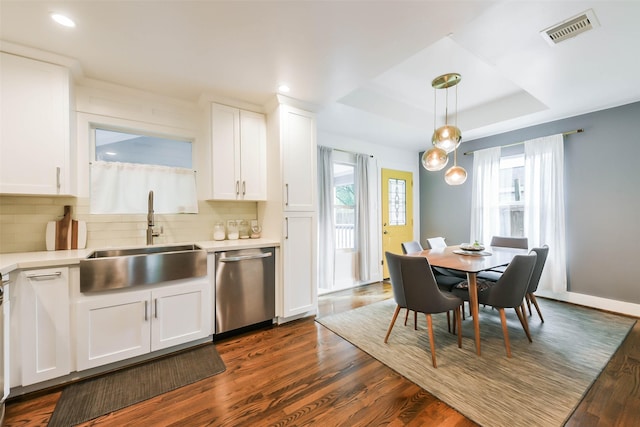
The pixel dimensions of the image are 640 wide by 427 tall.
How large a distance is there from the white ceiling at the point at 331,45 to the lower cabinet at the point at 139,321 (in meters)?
1.89

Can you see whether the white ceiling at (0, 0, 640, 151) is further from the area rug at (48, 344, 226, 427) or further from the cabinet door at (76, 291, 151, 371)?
the area rug at (48, 344, 226, 427)

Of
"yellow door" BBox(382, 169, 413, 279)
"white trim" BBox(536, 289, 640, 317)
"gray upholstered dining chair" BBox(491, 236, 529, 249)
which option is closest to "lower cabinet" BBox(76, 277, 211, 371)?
"yellow door" BBox(382, 169, 413, 279)

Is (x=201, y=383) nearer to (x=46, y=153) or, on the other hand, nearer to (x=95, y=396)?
(x=95, y=396)

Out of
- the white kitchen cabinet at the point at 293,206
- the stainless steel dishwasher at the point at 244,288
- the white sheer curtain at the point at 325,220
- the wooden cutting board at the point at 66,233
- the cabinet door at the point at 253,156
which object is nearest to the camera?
the wooden cutting board at the point at 66,233

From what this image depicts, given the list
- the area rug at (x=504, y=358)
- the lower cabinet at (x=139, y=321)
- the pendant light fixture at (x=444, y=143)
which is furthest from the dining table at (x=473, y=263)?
the lower cabinet at (x=139, y=321)

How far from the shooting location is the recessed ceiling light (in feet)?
5.20

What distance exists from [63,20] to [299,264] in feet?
8.61

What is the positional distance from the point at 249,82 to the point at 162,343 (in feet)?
8.05

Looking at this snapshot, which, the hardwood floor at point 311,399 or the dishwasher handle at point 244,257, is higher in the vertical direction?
the dishwasher handle at point 244,257

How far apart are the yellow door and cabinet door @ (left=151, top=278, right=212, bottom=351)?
321 centimetres

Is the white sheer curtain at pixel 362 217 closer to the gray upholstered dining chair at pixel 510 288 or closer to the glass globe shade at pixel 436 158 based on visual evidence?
the glass globe shade at pixel 436 158

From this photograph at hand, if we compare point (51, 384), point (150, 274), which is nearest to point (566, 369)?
point (150, 274)

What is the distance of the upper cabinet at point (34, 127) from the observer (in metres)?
1.84

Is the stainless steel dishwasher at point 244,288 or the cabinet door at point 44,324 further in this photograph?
the stainless steel dishwasher at point 244,288
